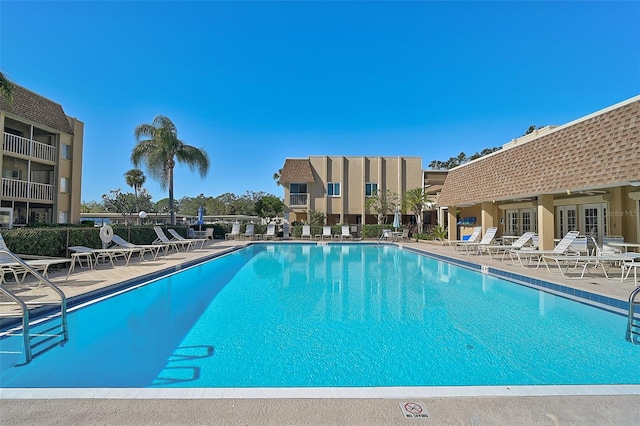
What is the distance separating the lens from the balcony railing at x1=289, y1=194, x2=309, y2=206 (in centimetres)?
2803

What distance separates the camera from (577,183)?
386 inches

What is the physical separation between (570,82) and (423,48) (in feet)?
29.7

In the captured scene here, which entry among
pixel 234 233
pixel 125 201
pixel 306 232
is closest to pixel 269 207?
pixel 234 233

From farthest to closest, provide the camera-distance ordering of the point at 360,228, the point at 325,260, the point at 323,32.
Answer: the point at 360,228 < the point at 323,32 < the point at 325,260

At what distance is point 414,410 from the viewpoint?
8.16 ft

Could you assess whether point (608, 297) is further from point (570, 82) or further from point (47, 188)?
point (47, 188)

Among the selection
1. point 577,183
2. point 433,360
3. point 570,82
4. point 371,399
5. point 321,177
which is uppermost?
point 570,82

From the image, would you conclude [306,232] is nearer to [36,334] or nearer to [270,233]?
[270,233]

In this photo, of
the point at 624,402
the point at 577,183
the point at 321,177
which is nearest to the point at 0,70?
the point at 624,402

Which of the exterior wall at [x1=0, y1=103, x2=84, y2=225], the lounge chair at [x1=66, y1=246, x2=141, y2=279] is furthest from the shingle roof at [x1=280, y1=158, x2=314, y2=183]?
the lounge chair at [x1=66, y1=246, x2=141, y2=279]

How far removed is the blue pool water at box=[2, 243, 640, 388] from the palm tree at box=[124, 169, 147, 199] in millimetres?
34400

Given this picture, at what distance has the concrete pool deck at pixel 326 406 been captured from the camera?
2.36m

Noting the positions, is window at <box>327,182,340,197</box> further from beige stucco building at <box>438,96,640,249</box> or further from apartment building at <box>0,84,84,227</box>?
apartment building at <box>0,84,84,227</box>

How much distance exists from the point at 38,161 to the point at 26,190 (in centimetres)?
201
